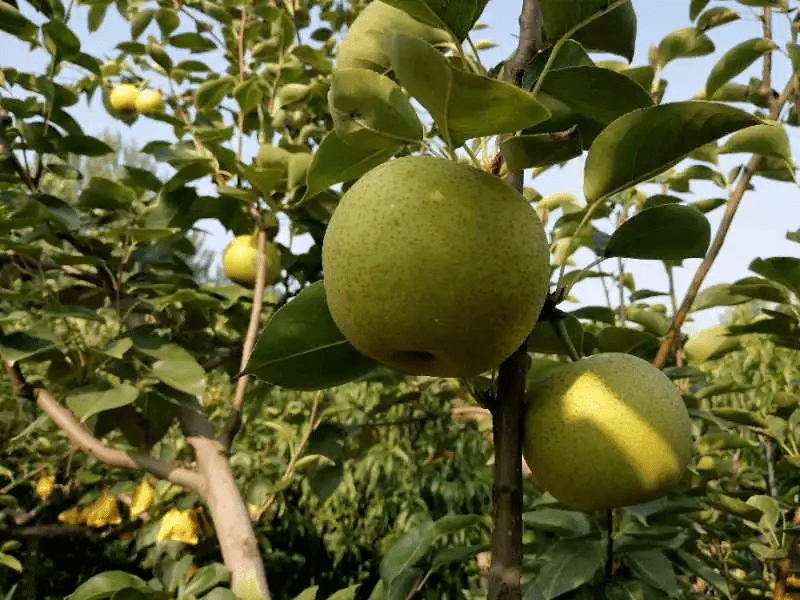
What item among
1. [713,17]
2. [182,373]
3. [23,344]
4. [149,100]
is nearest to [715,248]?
[713,17]

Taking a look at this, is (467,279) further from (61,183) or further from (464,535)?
(61,183)

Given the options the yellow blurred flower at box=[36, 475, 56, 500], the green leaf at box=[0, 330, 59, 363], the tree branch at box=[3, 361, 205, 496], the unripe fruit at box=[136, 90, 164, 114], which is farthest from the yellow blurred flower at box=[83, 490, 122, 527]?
the unripe fruit at box=[136, 90, 164, 114]

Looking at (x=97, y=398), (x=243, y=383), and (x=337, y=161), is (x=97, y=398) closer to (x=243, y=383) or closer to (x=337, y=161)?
(x=243, y=383)

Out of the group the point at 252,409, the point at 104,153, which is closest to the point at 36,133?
the point at 104,153

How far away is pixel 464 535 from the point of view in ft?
11.2

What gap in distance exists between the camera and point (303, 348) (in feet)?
2.23

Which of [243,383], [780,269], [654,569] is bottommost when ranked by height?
[654,569]

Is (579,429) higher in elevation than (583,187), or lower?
lower

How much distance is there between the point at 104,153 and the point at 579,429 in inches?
63.4

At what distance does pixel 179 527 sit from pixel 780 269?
1.55 m

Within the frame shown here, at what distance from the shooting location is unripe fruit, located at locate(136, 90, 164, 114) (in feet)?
7.91

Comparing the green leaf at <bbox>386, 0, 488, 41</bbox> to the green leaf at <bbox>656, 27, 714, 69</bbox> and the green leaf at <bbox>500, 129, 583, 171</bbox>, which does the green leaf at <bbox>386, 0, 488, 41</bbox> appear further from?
the green leaf at <bbox>656, 27, 714, 69</bbox>

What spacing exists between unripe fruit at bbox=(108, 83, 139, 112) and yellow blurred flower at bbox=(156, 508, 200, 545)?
133 centimetres

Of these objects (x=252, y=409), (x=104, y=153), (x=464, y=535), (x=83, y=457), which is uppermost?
(x=104, y=153)
